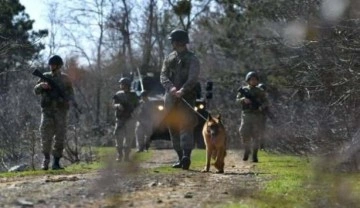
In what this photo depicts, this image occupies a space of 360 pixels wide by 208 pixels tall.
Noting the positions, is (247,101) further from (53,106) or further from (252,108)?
(53,106)

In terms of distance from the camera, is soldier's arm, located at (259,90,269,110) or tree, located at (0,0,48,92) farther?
tree, located at (0,0,48,92)

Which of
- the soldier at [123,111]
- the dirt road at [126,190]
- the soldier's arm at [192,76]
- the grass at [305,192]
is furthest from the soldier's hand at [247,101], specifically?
the dirt road at [126,190]

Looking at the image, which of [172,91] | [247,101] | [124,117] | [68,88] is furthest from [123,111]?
[172,91]

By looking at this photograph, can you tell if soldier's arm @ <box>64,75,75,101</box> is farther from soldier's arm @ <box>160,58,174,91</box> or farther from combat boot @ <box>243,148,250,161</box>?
combat boot @ <box>243,148,250,161</box>

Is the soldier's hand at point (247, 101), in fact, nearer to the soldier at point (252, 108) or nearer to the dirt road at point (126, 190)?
the soldier at point (252, 108)

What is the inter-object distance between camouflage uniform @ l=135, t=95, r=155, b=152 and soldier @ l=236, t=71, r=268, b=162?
20.7 ft

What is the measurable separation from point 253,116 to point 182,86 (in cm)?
506

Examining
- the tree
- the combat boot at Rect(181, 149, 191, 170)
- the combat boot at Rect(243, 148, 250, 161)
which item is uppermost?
the tree

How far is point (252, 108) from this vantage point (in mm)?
18359

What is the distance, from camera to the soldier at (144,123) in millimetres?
24953

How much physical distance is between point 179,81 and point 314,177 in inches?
129

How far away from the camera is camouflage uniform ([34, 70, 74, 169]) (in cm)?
1488

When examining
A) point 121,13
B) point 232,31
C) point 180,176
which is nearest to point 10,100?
point 232,31

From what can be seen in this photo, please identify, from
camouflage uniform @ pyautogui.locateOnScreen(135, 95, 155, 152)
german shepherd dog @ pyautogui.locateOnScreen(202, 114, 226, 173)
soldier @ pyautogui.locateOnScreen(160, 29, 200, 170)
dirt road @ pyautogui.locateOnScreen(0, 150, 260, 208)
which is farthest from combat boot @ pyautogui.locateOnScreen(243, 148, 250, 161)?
dirt road @ pyautogui.locateOnScreen(0, 150, 260, 208)
